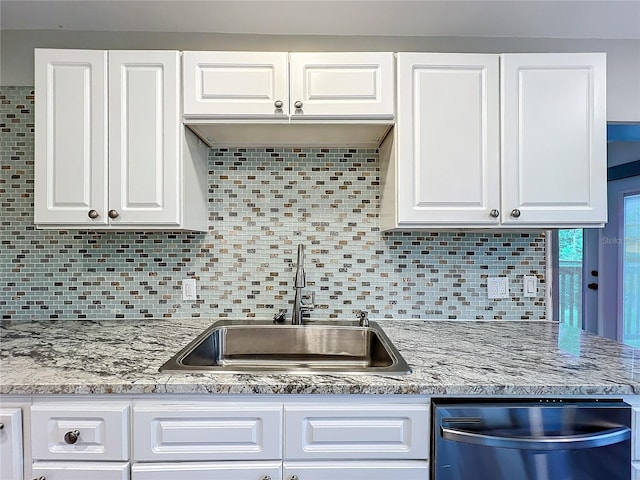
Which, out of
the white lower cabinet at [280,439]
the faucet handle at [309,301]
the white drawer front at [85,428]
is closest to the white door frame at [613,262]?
the faucet handle at [309,301]

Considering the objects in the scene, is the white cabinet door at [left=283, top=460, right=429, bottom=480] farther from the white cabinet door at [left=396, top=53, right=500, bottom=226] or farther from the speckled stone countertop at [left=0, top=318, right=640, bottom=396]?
the white cabinet door at [left=396, top=53, right=500, bottom=226]

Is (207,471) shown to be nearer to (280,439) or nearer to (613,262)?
(280,439)

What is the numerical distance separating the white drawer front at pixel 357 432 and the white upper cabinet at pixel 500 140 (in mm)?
760

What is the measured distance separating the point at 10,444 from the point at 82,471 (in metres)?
0.23

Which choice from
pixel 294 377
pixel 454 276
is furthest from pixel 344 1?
pixel 294 377

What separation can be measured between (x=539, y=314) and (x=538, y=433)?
971mm

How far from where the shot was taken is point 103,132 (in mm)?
1490

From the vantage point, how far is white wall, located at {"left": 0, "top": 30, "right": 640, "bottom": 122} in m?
1.80

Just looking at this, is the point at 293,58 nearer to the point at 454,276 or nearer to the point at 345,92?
the point at 345,92

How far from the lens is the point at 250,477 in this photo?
3.48 ft

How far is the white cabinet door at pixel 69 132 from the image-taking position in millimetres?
1488

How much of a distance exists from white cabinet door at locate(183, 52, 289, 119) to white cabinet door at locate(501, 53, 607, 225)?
0.96m

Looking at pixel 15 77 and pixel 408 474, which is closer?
pixel 408 474

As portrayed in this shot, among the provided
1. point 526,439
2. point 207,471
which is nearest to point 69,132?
point 207,471
